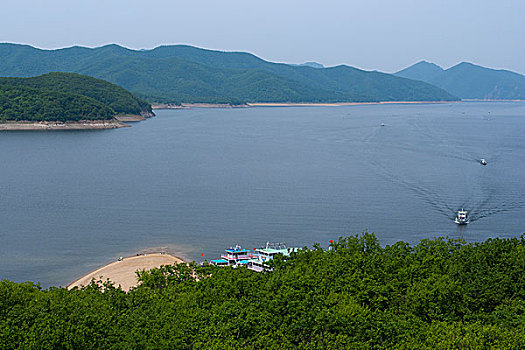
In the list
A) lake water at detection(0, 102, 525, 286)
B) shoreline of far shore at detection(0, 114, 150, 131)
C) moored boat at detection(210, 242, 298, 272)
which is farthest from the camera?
shoreline of far shore at detection(0, 114, 150, 131)

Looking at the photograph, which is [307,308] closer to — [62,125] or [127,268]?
[127,268]

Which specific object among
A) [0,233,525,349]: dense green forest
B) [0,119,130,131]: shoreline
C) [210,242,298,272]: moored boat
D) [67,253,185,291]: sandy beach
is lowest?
[67,253,185,291]: sandy beach

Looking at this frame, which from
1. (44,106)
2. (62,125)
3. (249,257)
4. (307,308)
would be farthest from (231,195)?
(44,106)

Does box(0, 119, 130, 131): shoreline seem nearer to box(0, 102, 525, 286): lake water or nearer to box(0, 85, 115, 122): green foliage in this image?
box(0, 85, 115, 122): green foliage

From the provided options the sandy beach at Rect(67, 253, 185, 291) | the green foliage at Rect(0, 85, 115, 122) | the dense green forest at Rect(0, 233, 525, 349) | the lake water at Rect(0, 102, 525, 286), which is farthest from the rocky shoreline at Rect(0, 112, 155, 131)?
the dense green forest at Rect(0, 233, 525, 349)

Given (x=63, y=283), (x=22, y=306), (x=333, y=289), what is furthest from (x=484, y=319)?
(x=63, y=283)

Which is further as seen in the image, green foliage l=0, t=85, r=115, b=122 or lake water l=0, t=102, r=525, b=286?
green foliage l=0, t=85, r=115, b=122

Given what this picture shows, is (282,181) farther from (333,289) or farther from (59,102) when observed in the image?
(59,102)
